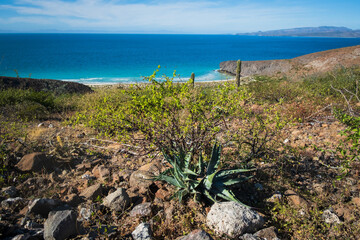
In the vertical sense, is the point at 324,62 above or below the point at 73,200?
above

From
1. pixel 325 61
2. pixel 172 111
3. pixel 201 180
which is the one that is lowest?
pixel 201 180

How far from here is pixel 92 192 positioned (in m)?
4.04

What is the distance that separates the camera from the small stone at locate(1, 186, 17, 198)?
4070mm

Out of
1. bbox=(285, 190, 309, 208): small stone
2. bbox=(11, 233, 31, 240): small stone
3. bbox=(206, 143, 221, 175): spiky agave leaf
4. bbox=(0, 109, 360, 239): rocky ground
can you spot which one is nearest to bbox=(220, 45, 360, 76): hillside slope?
bbox=(0, 109, 360, 239): rocky ground

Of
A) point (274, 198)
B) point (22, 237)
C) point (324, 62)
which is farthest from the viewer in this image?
point (324, 62)

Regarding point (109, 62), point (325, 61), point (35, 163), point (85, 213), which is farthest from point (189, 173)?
point (109, 62)

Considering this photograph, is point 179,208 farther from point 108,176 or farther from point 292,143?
point 292,143

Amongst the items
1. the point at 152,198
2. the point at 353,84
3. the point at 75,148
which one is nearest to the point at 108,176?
the point at 152,198

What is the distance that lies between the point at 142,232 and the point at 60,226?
111 cm

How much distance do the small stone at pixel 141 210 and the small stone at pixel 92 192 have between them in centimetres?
85

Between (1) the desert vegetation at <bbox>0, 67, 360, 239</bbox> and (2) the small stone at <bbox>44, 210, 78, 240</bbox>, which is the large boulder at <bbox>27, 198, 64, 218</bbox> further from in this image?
(2) the small stone at <bbox>44, 210, 78, 240</bbox>

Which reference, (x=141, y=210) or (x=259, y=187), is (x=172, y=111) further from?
(x=259, y=187)

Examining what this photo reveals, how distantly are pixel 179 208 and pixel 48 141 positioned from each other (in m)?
4.67

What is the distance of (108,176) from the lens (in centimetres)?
479
